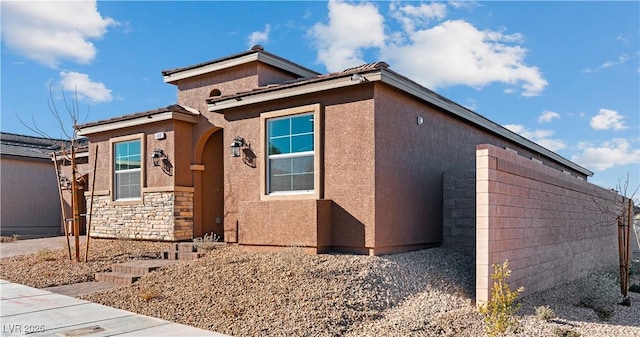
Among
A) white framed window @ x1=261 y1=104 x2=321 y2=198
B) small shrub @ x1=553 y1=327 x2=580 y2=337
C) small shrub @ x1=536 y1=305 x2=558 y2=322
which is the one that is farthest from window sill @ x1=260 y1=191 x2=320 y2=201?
small shrub @ x1=553 y1=327 x2=580 y2=337

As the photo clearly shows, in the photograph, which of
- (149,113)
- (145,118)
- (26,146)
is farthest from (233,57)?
(26,146)

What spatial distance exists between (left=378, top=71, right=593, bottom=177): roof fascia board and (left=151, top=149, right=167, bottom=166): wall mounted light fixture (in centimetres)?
756

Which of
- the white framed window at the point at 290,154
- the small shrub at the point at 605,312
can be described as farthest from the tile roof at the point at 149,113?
the small shrub at the point at 605,312

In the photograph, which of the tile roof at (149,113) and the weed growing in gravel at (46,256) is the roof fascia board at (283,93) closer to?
the tile roof at (149,113)

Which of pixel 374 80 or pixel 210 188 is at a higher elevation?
pixel 374 80

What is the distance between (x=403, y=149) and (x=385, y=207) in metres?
1.48

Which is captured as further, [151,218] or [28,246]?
[28,246]

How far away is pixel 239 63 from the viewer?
13.8m

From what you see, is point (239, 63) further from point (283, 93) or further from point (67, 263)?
point (67, 263)

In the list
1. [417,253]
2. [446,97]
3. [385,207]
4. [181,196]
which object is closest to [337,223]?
[385,207]

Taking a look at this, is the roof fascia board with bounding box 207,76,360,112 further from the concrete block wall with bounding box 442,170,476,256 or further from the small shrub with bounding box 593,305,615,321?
the small shrub with bounding box 593,305,615,321

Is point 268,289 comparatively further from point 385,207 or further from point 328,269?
point 385,207

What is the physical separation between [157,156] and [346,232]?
23.2ft

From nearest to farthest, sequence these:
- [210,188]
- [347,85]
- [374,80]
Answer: [374,80] < [347,85] < [210,188]
